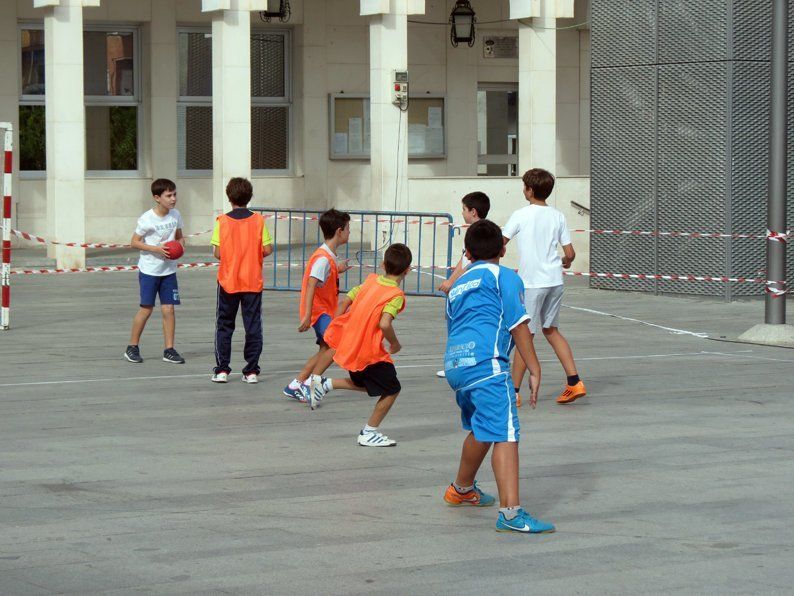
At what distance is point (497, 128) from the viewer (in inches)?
1224

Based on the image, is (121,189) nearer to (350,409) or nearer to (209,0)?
(209,0)

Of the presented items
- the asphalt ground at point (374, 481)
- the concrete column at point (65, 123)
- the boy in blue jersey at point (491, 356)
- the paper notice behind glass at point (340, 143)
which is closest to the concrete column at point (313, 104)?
the paper notice behind glass at point (340, 143)

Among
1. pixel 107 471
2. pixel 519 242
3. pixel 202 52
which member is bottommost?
pixel 107 471

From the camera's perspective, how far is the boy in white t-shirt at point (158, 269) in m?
13.7

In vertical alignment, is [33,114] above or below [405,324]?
above

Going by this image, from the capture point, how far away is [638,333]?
639 inches

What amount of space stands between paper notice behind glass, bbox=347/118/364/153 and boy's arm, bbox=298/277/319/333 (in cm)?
1817

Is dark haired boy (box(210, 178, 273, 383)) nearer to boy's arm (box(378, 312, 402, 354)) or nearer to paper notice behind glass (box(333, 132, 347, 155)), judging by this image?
boy's arm (box(378, 312, 402, 354))

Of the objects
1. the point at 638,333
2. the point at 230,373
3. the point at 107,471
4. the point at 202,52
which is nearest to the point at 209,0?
the point at 202,52

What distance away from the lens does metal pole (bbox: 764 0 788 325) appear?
1506 centimetres

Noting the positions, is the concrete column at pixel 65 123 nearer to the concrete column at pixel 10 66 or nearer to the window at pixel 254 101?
the concrete column at pixel 10 66

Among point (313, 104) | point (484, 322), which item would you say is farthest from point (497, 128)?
point (484, 322)

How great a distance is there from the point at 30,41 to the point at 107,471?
63.5ft

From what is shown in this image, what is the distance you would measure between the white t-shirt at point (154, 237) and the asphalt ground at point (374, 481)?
0.83 metres
